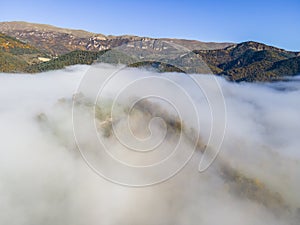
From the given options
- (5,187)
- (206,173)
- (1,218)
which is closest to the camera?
(1,218)

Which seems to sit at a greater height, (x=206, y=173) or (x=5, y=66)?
(x=5, y=66)

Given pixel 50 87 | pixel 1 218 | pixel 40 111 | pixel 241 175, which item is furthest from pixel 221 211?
pixel 50 87

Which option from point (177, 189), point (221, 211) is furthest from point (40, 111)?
point (221, 211)

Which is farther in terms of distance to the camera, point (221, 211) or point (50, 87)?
point (50, 87)

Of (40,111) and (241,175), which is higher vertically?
(40,111)

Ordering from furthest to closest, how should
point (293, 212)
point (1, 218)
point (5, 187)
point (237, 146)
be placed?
point (237, 146) → point (293, 212) → point (5, 187) → point (1, 218)

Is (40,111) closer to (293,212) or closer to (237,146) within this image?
(237,146)

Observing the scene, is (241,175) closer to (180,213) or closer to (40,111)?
(180,213)

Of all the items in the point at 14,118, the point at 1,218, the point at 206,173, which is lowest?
the point at 1,218

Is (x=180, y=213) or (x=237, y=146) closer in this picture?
(x=180, y=213)
